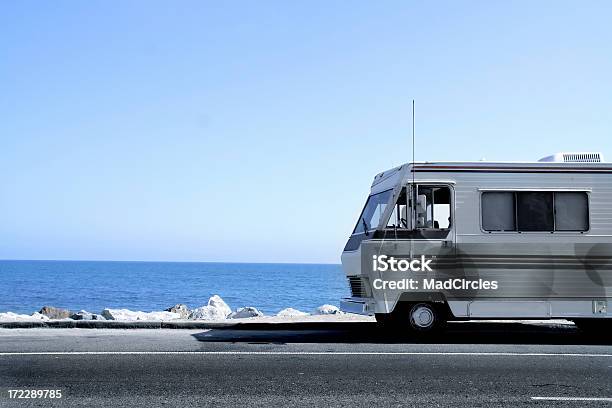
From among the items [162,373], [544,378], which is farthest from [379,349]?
[162,373]

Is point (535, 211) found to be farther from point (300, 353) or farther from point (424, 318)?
point (300, 353)

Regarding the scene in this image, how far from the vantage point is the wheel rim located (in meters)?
12.6

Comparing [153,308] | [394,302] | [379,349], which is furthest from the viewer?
[153,308]

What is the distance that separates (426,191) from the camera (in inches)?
499

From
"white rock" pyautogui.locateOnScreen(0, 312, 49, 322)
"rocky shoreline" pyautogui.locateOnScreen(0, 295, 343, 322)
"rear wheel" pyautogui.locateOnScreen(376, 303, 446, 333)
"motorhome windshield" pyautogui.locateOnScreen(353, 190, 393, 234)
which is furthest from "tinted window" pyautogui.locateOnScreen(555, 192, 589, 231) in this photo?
"white rock" pyautogui.locateOnScreen(0, 312, 49, 322)

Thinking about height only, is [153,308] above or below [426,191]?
below

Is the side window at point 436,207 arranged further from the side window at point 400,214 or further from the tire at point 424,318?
the tire at point 424,318

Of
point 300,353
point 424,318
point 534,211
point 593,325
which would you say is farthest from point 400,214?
point 593,325

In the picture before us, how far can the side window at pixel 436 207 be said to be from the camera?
12.6m

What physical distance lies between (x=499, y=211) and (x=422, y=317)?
2269 mm

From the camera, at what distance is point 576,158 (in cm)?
1313

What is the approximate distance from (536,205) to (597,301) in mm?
1936

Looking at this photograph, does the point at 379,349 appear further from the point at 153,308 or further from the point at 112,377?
the point at 153,308

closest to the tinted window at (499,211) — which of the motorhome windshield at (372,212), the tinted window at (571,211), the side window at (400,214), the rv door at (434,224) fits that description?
the rv door at (434,224)
